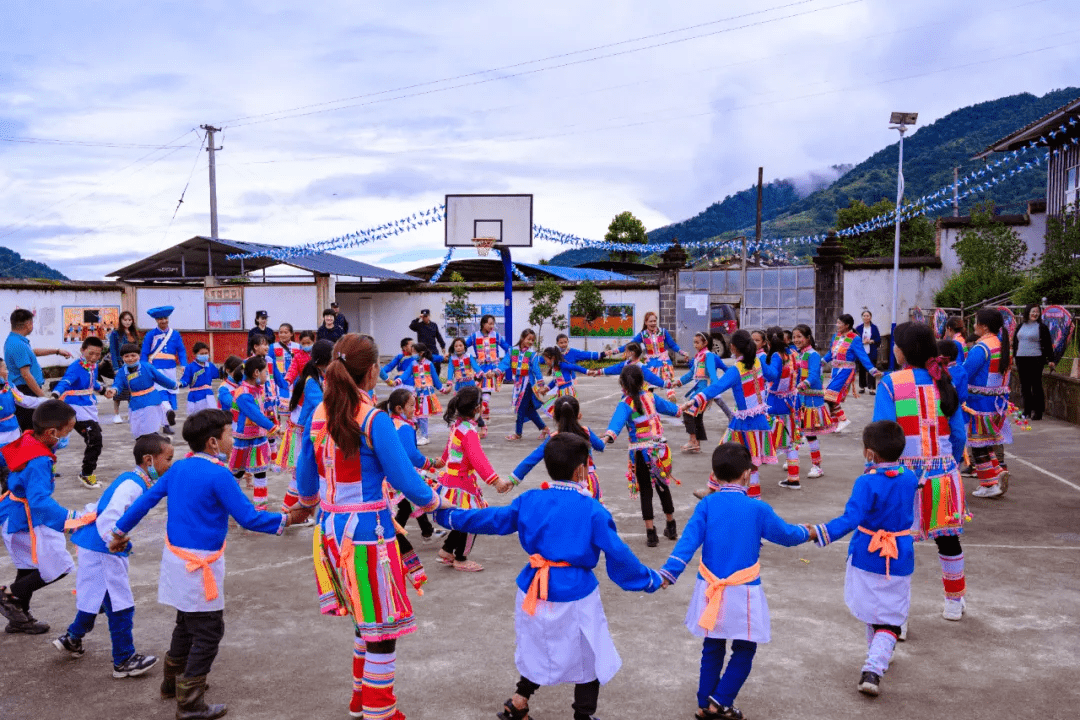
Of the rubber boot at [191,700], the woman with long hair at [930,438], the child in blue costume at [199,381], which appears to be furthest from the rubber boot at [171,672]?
the child in blue costume at [199,381]

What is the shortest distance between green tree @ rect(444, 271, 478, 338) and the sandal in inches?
901

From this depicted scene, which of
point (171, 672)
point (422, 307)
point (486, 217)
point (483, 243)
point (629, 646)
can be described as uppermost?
point (486, 217)

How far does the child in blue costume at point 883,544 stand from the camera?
4.43 metres

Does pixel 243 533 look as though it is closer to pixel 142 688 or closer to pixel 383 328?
pixel 142 688

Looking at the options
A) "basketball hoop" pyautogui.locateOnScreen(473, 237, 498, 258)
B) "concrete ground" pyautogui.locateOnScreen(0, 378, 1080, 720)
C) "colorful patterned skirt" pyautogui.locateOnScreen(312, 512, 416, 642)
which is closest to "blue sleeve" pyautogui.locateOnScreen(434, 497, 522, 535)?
"colorful patterned skirt" pyautogui.locateOnScreen(312, 512, 416, 642)

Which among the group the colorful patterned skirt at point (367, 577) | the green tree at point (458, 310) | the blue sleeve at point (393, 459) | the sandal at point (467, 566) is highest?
the green tree at point (458, 310)

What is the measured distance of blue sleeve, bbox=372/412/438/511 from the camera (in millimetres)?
3617

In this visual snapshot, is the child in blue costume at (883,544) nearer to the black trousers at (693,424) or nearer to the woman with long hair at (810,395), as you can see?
the woman with long hair at (810,395)

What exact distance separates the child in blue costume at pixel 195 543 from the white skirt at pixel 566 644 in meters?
1.38

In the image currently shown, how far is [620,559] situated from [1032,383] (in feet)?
42.3

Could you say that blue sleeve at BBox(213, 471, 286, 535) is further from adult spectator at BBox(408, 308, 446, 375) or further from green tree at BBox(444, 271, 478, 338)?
green tree at BBox(444, 271, 478, 338)

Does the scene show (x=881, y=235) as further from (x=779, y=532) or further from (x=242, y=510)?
(x=242, y=510)

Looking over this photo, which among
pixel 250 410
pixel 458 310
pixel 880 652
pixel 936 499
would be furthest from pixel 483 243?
pixel 880 652

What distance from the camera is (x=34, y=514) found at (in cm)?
506
